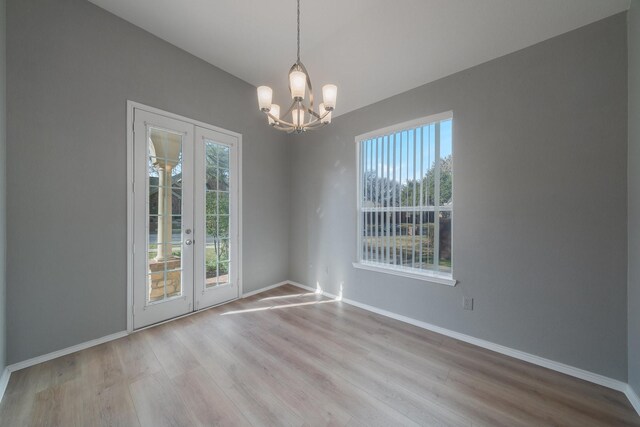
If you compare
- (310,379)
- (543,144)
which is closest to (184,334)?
(310,379)

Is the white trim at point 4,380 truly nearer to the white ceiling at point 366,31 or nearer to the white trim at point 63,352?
the white trim at point 63,352

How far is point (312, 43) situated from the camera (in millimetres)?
2791

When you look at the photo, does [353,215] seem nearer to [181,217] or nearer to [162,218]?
[181,217]

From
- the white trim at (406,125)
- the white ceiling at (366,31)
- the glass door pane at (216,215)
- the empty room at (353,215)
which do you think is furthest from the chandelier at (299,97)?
the glass door pane at (216,215)

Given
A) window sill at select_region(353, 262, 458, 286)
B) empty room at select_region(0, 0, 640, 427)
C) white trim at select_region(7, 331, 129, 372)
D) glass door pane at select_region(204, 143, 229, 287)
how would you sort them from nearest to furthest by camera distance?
1. empty room at select_region(0, 0, 640, 427)
2. white trim at select_region(7, 331, 129, 372)
3. window sill at select_region(353, 262, 458, 286)
4. glass door pane at select_region(204, 143, 229, 287)

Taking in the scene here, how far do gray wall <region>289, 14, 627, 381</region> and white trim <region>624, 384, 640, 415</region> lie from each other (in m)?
0.10

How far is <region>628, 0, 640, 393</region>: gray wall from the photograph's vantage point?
162cm

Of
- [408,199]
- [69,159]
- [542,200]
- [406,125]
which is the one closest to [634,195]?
[542,200]

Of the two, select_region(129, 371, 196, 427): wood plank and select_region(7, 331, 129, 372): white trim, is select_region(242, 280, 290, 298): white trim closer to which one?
select_region(7, 331, 129, 372): white trim

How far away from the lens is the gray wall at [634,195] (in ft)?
5.30

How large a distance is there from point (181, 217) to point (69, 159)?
44.0 inches

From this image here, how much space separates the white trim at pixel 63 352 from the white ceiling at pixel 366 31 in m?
3.39

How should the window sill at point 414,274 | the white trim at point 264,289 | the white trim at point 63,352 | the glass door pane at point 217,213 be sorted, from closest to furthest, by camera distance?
the white trim at point 63,352
the window sill at point 414,274
the glass door pane at point 217,213
the white trim at point 264,289

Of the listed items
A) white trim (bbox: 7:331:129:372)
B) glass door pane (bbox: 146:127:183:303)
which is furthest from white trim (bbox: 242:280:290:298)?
white trim (bbox: 7:331:129:372)
